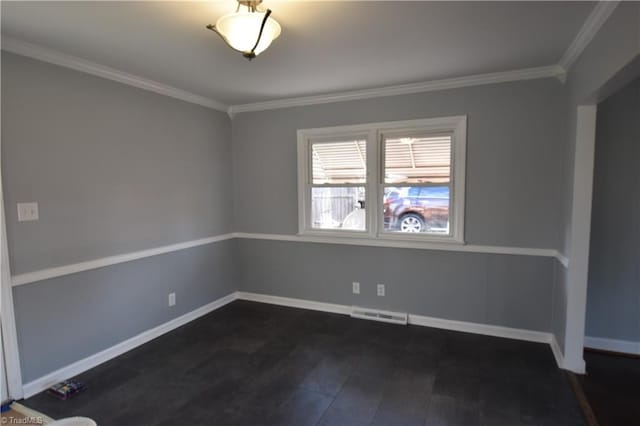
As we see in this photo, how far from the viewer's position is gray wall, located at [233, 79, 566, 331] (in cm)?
310

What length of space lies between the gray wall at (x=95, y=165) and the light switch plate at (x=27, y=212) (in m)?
0.03

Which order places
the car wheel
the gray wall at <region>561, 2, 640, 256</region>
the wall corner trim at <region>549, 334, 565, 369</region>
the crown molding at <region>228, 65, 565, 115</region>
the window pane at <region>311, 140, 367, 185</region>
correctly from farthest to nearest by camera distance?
1. the window pane at <region>311, 140, 367, 185</region>
2. the car wheel
3. the crown molding at <region>228, 65, 565, 115</region>
4. the wall corner trim at <region>549, 334, 565, 369</region>
5. the gray wall at <region>561, 2, 640, 256</region>

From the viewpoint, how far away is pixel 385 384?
2588 millimetres

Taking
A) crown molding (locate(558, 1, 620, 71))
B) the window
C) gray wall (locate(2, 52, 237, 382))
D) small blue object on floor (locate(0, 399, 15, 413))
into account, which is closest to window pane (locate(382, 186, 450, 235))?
the window

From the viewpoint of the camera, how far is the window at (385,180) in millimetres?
3438

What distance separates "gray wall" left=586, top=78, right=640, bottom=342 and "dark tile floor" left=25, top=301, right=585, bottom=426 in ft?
2.10

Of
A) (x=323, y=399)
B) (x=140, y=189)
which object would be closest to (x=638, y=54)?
(x=323, y=399)

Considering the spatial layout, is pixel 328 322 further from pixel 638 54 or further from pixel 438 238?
pixel 638 54

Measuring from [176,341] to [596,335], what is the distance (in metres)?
3.84

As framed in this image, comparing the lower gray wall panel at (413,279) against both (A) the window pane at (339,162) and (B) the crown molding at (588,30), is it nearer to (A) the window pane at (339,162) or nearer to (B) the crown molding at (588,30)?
(A) the window pane at (339,162)

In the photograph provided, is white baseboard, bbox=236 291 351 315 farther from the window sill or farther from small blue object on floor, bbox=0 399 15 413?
small blue object on floor, bbox=0 399 15 413

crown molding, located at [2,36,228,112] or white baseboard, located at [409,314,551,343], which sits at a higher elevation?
crown molding, located at [2,36,228,112]

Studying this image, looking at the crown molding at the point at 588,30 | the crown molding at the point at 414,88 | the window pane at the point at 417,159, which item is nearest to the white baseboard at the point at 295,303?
the window pane at the point at 417,159

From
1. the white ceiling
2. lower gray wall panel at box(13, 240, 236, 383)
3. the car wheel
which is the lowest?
lower gray wall panel at box(13, 240, 236, 383)
